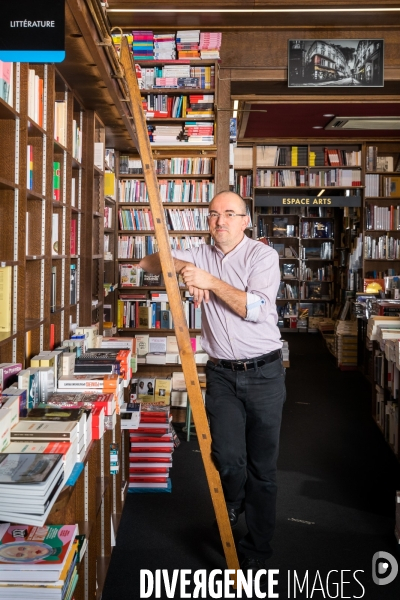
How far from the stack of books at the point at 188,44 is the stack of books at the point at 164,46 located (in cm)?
6

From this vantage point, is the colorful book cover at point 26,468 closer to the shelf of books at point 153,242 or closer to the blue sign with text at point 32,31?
the blue sign with text at point 32,31

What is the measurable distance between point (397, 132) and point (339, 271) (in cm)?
299

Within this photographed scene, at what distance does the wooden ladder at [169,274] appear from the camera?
2057 millimetres

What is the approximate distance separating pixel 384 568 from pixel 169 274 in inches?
68.5

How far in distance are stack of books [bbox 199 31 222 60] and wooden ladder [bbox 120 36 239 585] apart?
12.1 feet

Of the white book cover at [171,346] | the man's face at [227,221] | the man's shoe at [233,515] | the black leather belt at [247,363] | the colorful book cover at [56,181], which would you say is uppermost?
the colorful book cover at [56,181]

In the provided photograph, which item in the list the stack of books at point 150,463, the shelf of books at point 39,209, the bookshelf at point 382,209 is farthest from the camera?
the bookshelf at point 382,209

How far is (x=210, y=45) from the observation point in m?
5.57

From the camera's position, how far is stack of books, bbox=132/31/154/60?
218 inches

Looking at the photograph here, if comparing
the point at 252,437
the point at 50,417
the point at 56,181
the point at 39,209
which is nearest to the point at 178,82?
the point at 56,181

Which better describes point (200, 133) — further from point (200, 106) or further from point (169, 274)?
point (169, 274)

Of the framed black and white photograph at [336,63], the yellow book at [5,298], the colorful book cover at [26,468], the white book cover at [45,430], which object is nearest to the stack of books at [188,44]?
the framed black and white photograph at [336,63]

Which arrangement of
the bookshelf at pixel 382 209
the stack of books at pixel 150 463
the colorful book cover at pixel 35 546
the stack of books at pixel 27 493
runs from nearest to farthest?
the stack of books at pixel 27 493, the colorful book cover at pixel 35 546, the stack of books at pixel 150 463, the bookshelf at pixel 382 209

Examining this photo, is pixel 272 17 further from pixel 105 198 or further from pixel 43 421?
pixel 43 421
